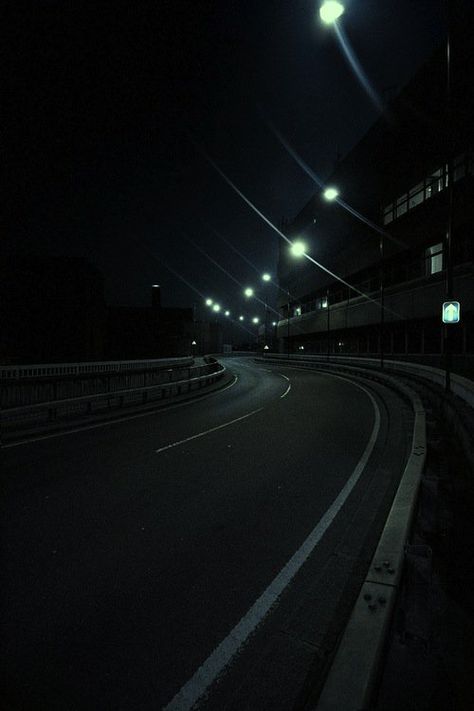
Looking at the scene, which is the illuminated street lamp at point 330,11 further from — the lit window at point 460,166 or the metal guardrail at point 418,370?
the lit window at point 460,166

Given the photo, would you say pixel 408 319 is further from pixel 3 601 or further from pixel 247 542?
pixel 3 601

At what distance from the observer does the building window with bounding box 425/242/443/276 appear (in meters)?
24.3

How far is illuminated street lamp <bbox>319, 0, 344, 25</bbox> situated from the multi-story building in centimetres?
528

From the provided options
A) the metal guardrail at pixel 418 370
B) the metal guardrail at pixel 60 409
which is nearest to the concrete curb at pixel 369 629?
the metal guardrail at pixel 418 370

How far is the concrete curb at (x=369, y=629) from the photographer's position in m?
1.99

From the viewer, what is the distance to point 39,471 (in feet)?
21.0

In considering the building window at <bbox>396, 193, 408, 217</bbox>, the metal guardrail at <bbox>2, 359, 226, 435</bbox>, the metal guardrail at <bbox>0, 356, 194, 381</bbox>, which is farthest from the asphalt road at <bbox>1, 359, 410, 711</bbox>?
the building window at <bbox>396, 193, 408, 217</bbox>

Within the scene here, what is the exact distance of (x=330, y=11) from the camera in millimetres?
7844

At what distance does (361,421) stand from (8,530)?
9.22 m

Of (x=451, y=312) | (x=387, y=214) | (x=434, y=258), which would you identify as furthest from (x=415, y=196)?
(x=451, y=312)

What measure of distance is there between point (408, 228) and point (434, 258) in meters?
3.68

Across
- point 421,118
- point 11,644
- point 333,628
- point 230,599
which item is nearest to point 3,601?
point 11,644

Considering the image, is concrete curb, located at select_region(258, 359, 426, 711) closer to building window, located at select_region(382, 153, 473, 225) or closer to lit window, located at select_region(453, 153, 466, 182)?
building window, located at select_region(382, 153, 473, 225)

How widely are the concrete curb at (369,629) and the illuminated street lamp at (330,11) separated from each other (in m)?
9.65
